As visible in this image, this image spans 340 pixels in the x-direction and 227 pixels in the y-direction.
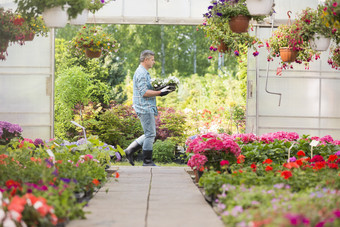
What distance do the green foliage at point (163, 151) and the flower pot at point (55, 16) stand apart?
478 cm

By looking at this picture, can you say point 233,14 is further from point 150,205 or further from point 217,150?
point 150,205

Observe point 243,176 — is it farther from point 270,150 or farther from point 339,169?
point 270,150

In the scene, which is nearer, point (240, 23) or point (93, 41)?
point (240, 23)

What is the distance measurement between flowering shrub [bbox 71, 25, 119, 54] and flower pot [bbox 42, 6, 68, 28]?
283cm

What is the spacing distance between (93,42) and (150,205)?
4174mm

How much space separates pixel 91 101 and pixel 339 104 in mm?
4904

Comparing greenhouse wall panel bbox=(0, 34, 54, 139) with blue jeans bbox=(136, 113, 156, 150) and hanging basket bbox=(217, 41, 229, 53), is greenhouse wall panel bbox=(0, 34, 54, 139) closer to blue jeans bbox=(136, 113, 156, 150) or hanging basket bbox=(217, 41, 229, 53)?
blue jeans bbox=(136, 113, 156, 150)

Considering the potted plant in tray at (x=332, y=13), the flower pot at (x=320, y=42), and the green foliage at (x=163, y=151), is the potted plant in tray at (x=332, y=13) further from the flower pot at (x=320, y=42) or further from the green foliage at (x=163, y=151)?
the green foliage at (x=163, y=151)

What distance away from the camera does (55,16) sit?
16.5 ft

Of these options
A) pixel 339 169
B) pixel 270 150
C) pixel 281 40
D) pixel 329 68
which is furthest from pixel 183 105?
pixel 339 169

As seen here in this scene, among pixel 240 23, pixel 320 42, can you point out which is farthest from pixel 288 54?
pixel 240 23

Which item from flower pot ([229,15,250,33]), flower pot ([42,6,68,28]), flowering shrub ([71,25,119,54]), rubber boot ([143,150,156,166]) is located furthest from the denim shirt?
flower pot ([42,6,68,28])

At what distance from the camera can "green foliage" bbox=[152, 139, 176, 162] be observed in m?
9.62

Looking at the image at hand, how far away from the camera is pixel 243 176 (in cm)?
442
